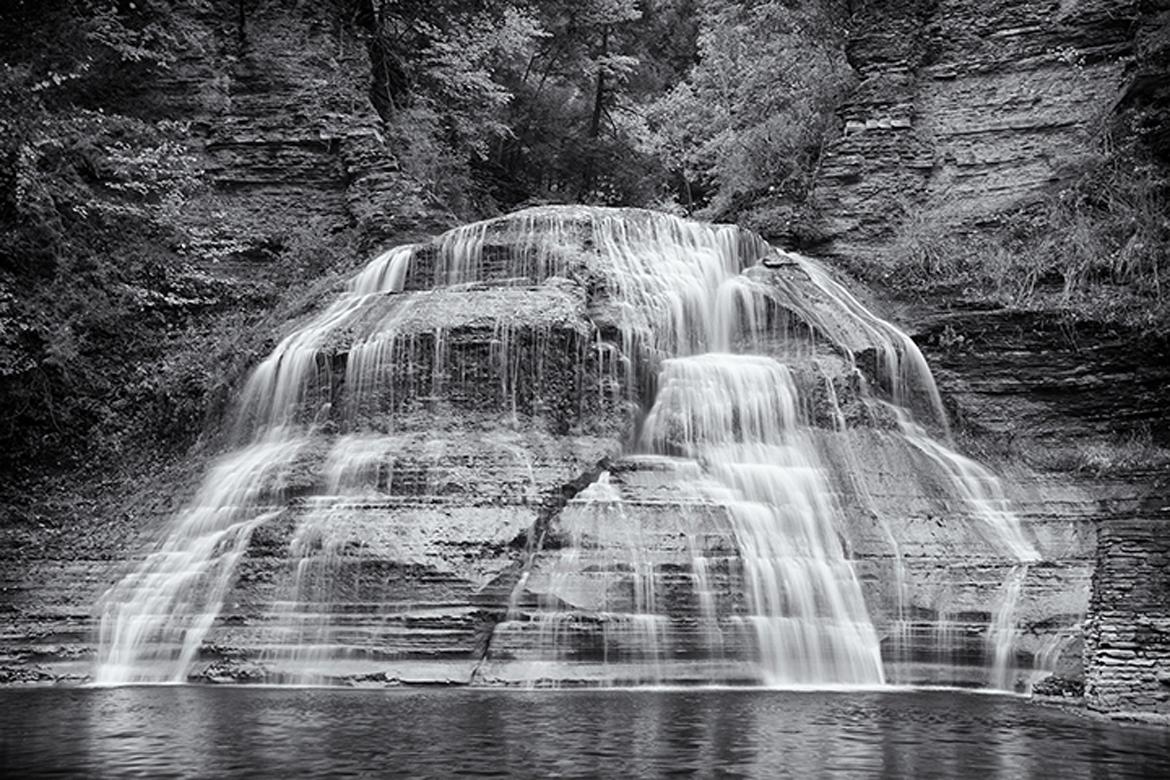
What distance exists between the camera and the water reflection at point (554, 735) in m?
6.68

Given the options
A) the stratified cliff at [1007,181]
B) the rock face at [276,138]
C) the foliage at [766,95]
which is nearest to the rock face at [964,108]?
the stratified cliff at [1007,181]

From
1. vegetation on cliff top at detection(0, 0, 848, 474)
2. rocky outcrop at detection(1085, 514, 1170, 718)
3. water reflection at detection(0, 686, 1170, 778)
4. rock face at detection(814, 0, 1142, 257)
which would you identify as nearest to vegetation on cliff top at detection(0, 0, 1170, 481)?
vegetation on cliff top at detection(0, 0, 848, 474)

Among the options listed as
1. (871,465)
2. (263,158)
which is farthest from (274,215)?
(871,465)

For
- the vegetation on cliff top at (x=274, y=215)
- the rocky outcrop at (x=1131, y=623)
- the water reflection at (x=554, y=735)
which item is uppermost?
the vegetation on cliff top at (x=274, y=215)

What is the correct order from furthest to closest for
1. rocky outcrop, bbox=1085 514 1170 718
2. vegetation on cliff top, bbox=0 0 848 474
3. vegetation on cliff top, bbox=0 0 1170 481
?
vegetation on cliff top, bbox=0 0 848 474, vegetation on cliff top, bbox=0 0 1170 481, rocky outcrop, bbox=1085 514 1170 718

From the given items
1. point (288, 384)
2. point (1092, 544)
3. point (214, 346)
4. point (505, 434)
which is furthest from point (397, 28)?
point (1092, 544)

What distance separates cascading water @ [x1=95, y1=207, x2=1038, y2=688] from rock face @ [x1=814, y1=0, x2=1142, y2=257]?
4.04 m

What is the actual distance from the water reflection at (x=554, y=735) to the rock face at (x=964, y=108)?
11588mm

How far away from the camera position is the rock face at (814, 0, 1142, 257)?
19688 millimetres

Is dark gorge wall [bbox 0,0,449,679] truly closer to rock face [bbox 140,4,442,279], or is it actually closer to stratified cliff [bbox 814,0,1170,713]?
rock face [bbox 140,4,442,279]

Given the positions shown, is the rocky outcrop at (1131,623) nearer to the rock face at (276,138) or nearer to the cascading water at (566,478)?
the cascading water at (566,478)

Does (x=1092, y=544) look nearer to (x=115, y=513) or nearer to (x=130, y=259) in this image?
(x=115, y=513)

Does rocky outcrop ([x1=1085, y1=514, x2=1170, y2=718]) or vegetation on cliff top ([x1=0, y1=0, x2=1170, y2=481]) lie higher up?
vegetation on cliff top ([x1=0, y1=0, x2=1170, y2=481])

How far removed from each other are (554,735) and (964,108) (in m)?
16.6
